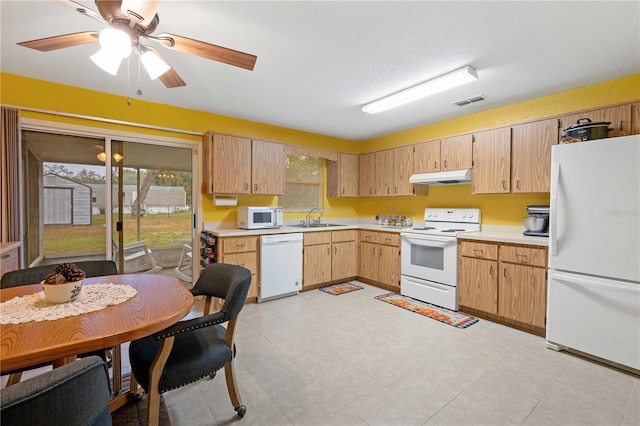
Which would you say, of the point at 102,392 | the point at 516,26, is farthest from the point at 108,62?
the point at 516,26

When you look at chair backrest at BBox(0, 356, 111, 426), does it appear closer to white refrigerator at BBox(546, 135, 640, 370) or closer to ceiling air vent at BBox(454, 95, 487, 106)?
white refrigerator at BBox(546, 135, 640, 370)

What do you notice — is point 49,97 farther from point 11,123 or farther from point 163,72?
point 163,72

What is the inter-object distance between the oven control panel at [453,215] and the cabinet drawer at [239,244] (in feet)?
8.35

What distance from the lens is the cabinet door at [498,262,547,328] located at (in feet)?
9.43

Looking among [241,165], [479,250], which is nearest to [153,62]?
[241,165]

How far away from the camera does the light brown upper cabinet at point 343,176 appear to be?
202 inches

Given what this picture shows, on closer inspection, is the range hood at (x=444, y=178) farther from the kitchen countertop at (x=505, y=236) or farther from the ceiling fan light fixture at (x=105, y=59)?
the ceiling fan light fixture at (x=105, y=59)

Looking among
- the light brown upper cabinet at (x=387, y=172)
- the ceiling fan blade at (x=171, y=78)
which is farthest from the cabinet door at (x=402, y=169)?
the ceiling fan blade at (x=171, y=78)

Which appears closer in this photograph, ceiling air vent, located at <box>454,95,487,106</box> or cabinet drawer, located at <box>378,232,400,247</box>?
ceiling air vent, located at <box>454,95,487,106</box>

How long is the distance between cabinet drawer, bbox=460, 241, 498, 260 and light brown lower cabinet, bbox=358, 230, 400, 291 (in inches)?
37.1

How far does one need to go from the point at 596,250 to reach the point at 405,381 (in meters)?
1.86

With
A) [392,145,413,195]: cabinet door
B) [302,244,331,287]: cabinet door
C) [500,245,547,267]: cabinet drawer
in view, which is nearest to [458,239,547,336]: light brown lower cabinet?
[500,245,547,267]: cabinet drawer

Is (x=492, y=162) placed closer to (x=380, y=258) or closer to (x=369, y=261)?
(x=380, y=258)

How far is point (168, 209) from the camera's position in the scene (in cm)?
383
